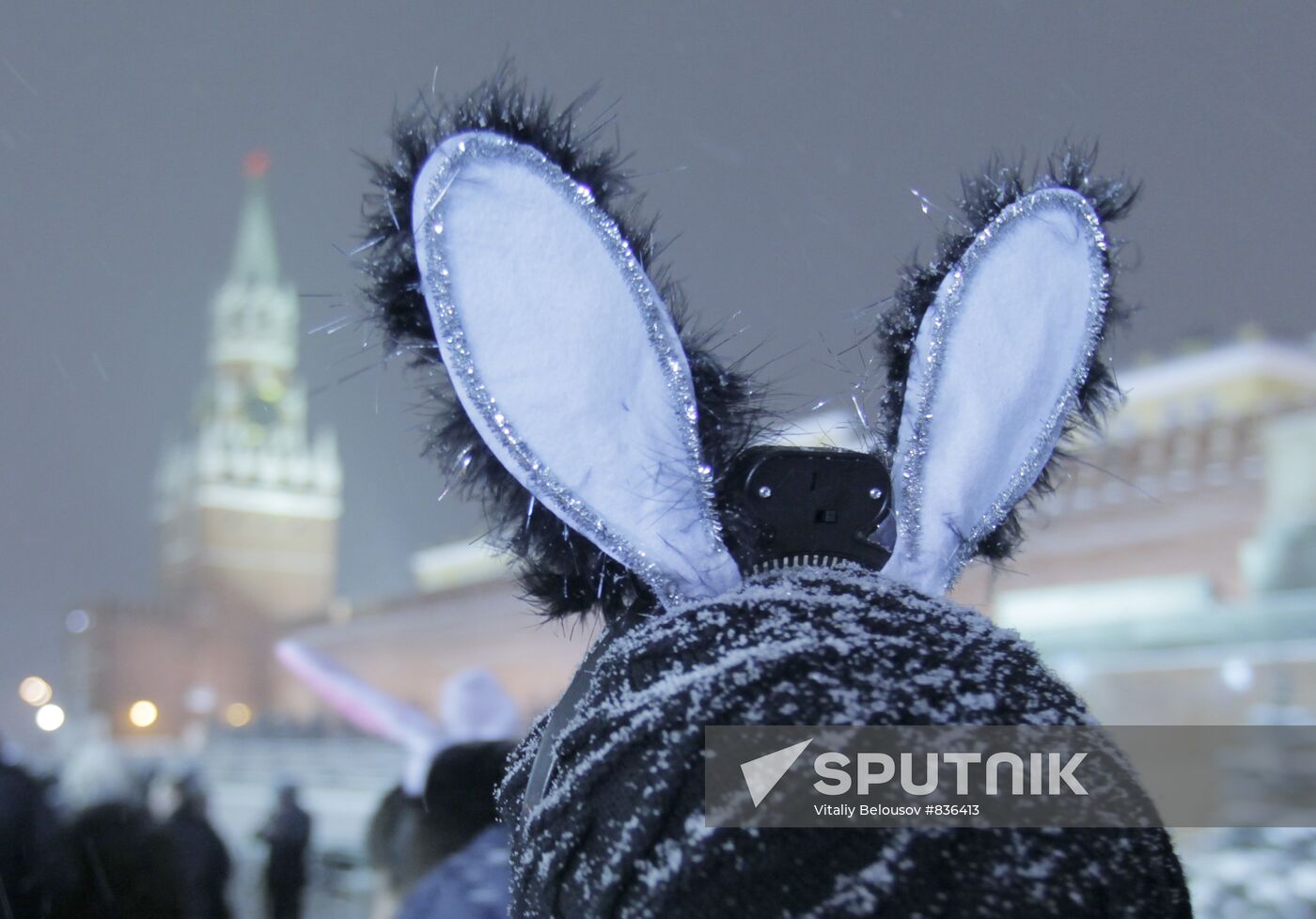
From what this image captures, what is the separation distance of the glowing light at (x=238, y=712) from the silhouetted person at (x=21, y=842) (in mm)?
25767

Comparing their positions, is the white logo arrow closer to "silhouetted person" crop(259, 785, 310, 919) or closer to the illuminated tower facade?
"silhouetted person" crop(259, 785, 310, 919)

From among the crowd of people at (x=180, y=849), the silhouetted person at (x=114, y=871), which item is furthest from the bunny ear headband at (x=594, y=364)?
the silhouetted person at (x=114, y=871)

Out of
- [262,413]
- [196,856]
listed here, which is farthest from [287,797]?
[262,413]

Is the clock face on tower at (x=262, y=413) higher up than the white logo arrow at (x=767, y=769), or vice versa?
the clock face on tower at (x=262, y=413)

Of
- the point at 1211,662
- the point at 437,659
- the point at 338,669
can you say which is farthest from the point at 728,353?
the point at 437,659

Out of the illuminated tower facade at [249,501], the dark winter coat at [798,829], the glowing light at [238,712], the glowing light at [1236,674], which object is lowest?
the dark winter coat at [798,829]

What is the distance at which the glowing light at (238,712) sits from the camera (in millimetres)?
27094

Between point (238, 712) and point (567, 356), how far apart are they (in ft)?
93.7

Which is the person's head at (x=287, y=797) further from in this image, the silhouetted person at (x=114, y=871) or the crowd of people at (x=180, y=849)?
the silhouetted person at (x=114, y=871)

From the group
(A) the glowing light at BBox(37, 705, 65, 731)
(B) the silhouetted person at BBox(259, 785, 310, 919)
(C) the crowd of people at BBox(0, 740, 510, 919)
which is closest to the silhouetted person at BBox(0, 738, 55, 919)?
(C) the crowd of people at BBox(0, 740, 510, 919)

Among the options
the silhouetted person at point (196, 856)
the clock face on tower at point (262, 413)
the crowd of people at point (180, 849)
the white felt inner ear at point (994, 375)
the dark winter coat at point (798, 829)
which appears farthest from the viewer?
the clock face on tower at point (262, 413)

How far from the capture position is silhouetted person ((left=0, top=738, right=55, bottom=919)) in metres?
2.54

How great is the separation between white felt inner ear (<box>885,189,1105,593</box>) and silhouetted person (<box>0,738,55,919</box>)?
243 centimetres

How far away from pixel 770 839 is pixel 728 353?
0.22 meters
